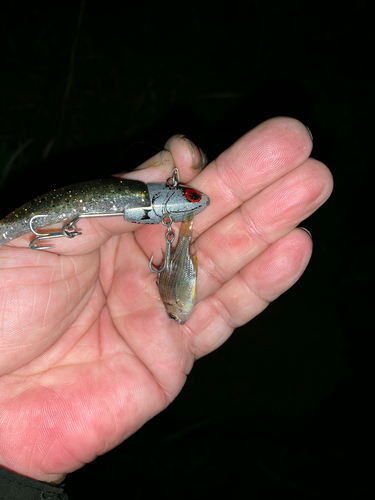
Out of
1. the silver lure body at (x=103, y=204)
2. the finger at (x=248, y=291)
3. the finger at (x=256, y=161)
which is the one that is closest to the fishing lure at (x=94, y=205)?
the silver lure body at (x=103, y=204)

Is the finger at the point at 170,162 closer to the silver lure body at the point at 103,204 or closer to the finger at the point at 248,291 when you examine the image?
the silver lure body at the point at 103,204

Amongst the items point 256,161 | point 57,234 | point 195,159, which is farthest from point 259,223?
point 57,234

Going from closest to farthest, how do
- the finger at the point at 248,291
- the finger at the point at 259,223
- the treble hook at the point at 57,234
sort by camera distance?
1. the treble hook at the point at 57,234
2. the finger at the point at 259,223
3. the finger at the point at 248,291

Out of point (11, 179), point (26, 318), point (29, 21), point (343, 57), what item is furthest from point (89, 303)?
point (343, 57)

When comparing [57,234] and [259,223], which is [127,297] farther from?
[259,223]

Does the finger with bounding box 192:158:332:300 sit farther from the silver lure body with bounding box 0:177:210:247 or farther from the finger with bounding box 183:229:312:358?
the silver lure body with bounding box 0:177:210:247
